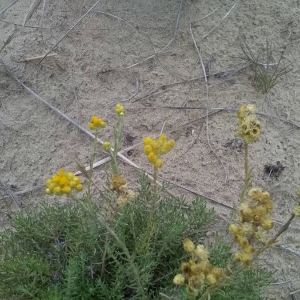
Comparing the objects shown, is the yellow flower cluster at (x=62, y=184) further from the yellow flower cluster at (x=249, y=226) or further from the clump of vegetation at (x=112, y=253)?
the yellow flower cluster at (x=249, y=226)

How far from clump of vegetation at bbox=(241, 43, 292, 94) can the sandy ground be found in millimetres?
41

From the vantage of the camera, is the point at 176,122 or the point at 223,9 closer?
the point at 176,122

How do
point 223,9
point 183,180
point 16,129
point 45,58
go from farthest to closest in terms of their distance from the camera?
1. point 223,9
2. point 45,58
3. point 16,129
4. point 183,180

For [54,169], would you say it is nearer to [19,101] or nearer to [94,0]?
[19,101]

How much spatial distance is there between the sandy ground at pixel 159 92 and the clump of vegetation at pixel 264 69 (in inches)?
1.6

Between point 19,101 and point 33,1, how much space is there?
80 centimetres

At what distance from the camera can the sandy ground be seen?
7.68 ft

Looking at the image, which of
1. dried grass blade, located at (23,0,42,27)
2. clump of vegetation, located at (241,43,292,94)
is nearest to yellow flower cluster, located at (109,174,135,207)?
clump of vegetation, located at (241,43,292,94)

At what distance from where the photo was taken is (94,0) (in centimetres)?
306

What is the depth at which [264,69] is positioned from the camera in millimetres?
2703

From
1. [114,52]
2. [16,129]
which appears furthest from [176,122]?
[16,129]

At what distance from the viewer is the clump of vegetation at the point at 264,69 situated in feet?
8.57

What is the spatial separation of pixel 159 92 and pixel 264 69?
616mm

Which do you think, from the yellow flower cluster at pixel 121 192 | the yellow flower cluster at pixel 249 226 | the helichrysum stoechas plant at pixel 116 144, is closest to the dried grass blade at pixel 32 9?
the helichrysum stoechas plant at pixel 116 144
